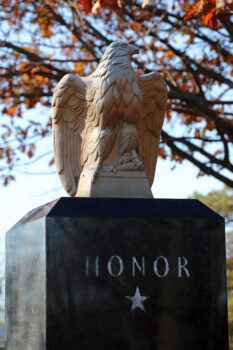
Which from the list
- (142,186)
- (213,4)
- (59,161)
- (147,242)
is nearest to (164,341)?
(147,242)

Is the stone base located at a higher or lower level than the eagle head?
lower

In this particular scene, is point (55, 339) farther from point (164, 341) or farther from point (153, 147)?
point (153, 147)

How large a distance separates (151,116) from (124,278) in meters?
1.85

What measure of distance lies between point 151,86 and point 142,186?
1.05m

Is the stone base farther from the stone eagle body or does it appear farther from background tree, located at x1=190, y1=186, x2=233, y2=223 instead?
background tree, located at x1=190, y1=186, x2=233, y2=223

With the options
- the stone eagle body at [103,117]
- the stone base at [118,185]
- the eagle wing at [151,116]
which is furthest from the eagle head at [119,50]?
the stone base at [118,185]

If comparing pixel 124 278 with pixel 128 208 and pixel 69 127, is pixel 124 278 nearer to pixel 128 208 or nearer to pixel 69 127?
pixel 128 208

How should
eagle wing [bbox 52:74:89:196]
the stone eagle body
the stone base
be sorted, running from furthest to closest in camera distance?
eagle wing [bbox 52:74:89:196] → the stone eagle body → the stone base

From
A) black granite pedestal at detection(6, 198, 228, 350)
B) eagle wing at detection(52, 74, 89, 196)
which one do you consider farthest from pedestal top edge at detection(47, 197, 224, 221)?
eagle wing at detection(52, 74, 89, 196)

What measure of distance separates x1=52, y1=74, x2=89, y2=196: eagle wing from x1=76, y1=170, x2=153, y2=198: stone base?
0.70 feet

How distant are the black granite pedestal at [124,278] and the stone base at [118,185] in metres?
0.25

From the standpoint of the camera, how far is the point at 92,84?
22.2ft

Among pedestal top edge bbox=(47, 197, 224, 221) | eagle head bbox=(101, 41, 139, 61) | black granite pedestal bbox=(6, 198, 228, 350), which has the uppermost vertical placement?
eagle head bbox=(101, 41, 139, 61)

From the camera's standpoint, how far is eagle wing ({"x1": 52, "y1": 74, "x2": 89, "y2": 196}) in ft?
22.2
